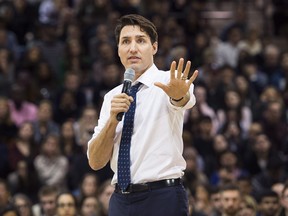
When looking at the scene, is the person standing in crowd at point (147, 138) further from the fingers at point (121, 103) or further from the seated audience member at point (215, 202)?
the seated audience member at point (215, 202)

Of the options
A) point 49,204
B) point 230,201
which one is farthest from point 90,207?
point 230,201

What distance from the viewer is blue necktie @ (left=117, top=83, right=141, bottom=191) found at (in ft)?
15.8

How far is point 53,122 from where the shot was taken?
11914 mm

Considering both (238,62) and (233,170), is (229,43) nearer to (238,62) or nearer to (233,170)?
(238,62)

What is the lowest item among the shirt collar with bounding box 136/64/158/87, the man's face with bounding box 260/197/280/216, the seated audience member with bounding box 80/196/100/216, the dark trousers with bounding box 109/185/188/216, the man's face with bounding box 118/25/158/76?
the man's face with bounding box 260/197/280/216

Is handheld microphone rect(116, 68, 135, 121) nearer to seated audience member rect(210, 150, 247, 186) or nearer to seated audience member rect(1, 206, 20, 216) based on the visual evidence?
seated audience member rect(1, 206, 20, 216)

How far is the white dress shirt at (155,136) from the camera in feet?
15.7

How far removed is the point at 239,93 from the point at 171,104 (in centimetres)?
786

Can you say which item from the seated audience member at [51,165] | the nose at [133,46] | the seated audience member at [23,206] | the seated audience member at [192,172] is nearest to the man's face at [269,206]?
the seated audience member at [192,172]

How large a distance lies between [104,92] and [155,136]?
25.1ft

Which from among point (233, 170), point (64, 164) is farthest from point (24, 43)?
point (233, 170)

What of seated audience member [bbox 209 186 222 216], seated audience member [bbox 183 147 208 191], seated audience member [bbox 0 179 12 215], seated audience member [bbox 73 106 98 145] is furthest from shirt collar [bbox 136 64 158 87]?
seated audience member [bbox 73 106 98 145]

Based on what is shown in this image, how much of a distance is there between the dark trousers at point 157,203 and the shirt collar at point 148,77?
58cm

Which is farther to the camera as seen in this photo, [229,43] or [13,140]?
[229,43]
